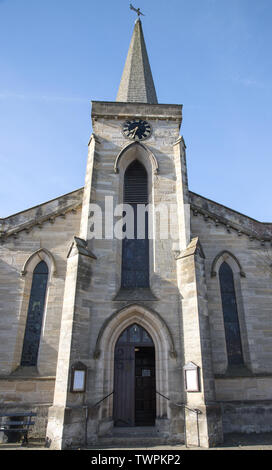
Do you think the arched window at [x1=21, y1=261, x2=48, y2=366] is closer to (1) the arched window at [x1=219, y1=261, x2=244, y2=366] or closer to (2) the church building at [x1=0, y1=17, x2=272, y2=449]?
(2) the church building at [x1=0, y1=17, x2=272, y2=449]

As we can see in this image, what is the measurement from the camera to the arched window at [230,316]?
39.7 feet

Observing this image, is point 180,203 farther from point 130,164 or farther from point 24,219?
point 24,219

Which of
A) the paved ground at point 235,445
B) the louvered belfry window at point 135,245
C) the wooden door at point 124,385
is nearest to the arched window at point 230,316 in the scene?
the paved ground at point 235,445

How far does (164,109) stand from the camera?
48.5 ft

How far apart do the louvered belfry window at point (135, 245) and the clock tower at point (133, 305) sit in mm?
41

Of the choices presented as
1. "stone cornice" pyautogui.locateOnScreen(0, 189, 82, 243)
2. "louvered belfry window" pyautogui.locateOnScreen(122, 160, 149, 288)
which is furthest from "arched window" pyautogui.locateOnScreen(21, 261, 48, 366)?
"louvered belfry window" pyautogui.locateOnScreen(122, 160, 149, 288)

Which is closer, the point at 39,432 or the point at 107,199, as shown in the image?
the point at 39,432

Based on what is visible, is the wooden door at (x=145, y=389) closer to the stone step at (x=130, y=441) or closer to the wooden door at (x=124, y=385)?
the wooden door at (x=124, y=385)

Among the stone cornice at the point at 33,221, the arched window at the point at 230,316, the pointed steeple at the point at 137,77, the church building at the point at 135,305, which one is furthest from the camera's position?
the pointed steeple at the point at 137,77
